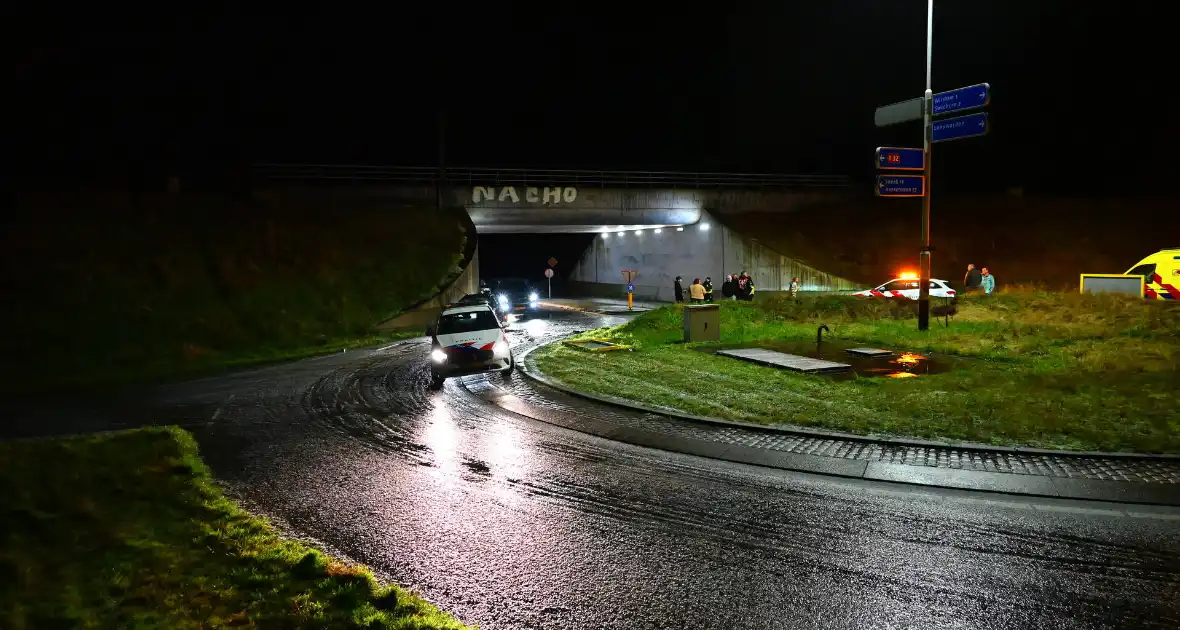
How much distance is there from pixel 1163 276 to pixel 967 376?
52.1 feet

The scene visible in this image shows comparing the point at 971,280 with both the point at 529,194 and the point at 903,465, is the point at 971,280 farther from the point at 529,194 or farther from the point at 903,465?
the point at 903,465

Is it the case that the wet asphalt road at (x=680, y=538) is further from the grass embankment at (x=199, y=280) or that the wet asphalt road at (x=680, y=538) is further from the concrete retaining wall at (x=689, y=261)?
the concrete retaining wall at (x=689, y=261)

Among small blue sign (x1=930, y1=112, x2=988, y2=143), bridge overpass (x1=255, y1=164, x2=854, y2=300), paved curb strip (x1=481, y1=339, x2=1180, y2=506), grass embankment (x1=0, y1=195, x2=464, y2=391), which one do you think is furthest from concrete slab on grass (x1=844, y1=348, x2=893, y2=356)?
bridge overpass (x1=255, y1=164, x2=854, y2=300)

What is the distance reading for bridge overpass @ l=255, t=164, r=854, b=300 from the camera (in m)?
37.9

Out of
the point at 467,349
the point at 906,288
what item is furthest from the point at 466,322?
the point at 906,288

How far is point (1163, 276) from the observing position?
76.0ft

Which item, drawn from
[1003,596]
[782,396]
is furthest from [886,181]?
[1003,596]

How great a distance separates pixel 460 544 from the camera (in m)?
6.05

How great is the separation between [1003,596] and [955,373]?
8925 millimetres

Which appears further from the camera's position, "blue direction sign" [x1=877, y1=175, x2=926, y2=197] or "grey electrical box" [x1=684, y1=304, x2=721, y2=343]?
"grey electrical box" [x1=684, y1=304, x2=721, y2=343]

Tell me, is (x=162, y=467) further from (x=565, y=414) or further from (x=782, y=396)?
(x=782, y=396)

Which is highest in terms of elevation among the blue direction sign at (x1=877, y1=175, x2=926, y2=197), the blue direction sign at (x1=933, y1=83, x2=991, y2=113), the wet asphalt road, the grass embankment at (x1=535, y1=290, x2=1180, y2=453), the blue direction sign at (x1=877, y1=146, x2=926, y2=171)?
the blue direction sign at (x1=933, y1=83, x2=991, y2=113)

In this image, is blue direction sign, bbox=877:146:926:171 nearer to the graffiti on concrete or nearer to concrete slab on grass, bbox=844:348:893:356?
concrete slab on grass, bbox=844:348:893:356

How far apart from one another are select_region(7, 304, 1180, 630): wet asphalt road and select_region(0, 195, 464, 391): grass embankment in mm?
11816
